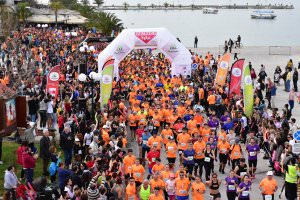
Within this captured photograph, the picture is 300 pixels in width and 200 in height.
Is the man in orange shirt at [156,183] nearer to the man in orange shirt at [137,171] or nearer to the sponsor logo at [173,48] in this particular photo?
the man in orange shirt at [137,171]

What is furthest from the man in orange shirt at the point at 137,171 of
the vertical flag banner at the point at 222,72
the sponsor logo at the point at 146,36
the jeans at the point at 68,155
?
the sponsor logo at the point at 146,36

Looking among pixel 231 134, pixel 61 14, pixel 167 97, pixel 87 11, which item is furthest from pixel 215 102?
pixel 87 11

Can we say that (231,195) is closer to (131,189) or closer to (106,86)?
(131,189)

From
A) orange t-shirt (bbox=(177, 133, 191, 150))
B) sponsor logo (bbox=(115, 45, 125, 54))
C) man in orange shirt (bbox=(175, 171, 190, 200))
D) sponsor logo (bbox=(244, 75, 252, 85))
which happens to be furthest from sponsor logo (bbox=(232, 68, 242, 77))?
man in orange shirt (bbox=(175, 171, 190, 200))

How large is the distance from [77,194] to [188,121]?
746cm

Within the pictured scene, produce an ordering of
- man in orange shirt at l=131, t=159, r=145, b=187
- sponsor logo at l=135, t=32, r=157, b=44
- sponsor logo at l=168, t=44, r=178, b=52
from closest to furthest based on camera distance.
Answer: man in orange shirt at l=131, t=159, r=145, b=187
sponsor logo at l=135, t=32, r=157, b=44
sponsor logo at l=168, t=44, r=178, b=52

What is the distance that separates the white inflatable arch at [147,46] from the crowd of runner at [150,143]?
89 centimetres

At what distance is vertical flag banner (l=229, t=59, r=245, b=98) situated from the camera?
76.7 ft

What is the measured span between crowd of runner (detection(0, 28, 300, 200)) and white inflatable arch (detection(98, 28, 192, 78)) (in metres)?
0.89

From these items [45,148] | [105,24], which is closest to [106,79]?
[45,148]

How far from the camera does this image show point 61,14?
216 ft

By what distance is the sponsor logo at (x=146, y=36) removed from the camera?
28.1 meters

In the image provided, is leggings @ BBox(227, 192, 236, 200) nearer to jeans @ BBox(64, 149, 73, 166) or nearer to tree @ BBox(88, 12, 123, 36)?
jeans @ BBox(64, 149, 73, 166)

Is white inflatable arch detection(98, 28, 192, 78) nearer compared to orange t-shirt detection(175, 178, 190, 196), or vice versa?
orange t-shirt detection(175, 178, 190, 196)
